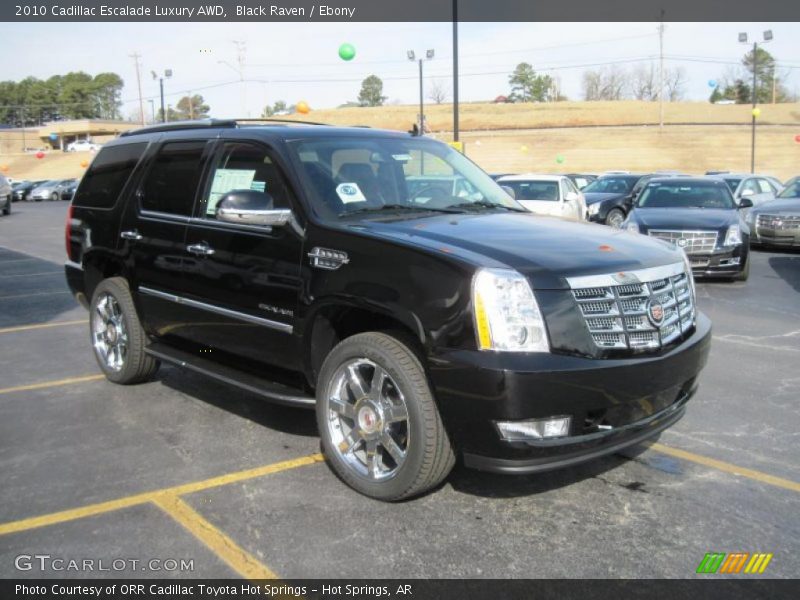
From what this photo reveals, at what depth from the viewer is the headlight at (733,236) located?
1122 centimetres

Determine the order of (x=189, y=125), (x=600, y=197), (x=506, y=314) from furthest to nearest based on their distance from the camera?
(x=600, y=197)
(x=189, y=125)
(x=506, y=314)

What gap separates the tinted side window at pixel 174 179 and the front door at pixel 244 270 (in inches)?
7.7

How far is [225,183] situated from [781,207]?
44.7 feet

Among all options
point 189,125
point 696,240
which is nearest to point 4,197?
point 696,240

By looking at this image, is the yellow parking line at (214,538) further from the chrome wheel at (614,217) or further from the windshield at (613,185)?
the windshield at (613,185)

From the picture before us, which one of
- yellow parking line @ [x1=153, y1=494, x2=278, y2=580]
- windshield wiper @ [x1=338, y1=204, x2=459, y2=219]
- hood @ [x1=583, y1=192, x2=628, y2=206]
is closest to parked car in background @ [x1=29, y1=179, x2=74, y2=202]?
hood @ [x1=583, y1=192, x2=628, y2=206]

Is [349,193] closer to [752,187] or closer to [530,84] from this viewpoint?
[752,187]

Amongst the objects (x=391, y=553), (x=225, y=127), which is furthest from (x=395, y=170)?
(x=391, y=553)

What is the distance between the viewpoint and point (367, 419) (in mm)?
3906

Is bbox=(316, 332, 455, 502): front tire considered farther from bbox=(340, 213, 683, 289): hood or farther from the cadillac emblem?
the cadillac emblem

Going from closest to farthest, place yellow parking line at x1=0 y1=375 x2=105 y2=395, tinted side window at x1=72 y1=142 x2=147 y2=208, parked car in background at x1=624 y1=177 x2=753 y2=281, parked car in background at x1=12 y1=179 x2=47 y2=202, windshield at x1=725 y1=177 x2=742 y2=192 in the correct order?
tinted side window at x1=72 y1=142 x2=147 y2=208
yellow parking line at x1=0 y1=375 x2=105 y2=395
parked car in background at x1=624 y1=177 x2=753 y2=281
windshield at x1=725 y1=177 x2=742 y2=192
parked car in background at x1=12 y1=179 x2=47 y2=202

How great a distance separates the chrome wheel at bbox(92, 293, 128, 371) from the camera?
5949 millimetres

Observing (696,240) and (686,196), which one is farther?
(686,196)

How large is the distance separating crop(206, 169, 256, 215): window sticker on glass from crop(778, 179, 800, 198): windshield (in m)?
14.9
